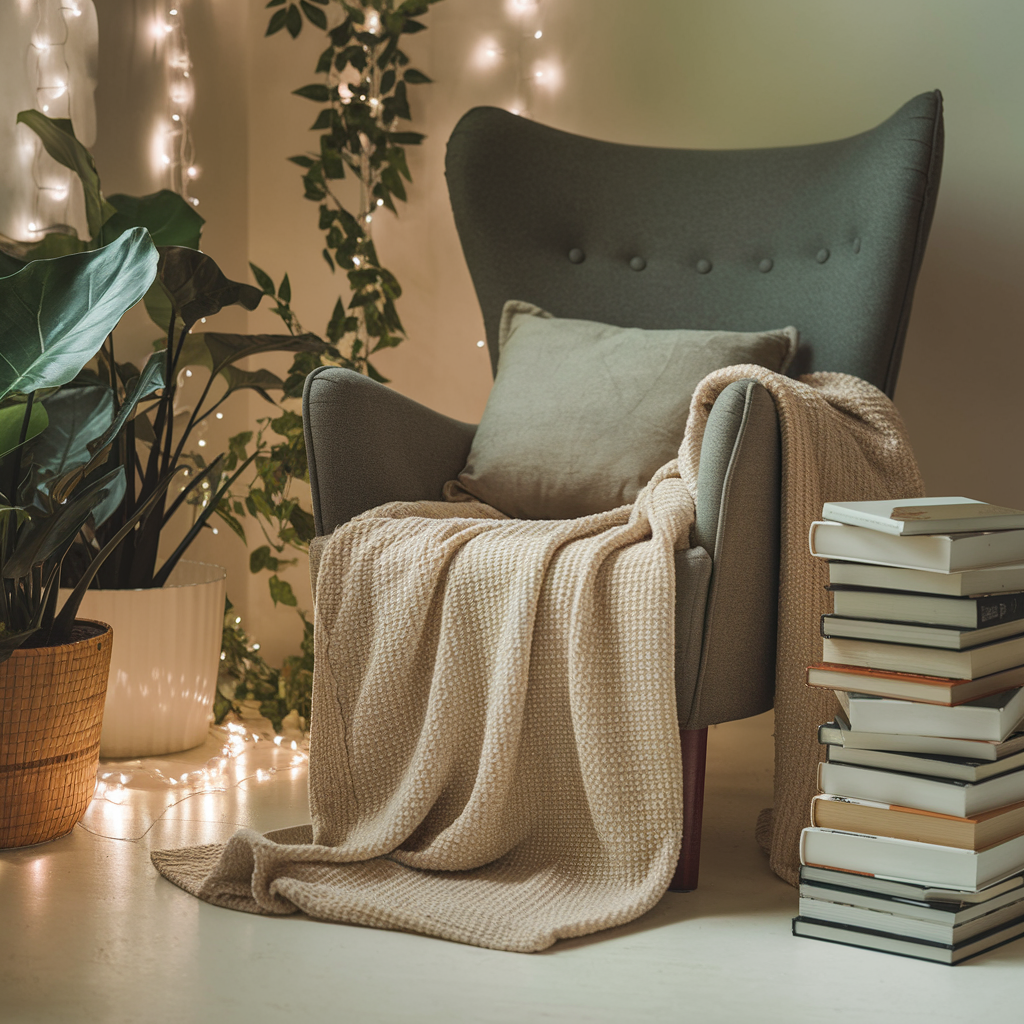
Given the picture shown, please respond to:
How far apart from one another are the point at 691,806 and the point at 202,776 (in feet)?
2.79

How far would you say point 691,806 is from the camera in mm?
1364

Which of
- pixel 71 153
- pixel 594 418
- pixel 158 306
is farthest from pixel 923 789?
pixel 71 153

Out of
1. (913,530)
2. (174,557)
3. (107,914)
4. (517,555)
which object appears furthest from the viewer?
(174,557)

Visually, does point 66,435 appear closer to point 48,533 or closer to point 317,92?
point 48,533

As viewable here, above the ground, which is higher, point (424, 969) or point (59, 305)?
point (59, 305)

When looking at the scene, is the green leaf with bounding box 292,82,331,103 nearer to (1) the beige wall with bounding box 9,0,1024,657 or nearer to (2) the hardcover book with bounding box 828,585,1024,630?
(1) the beige wall with bounding box 9,0,1024,657

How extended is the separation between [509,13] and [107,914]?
2.02 metres

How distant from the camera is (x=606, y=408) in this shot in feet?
5.81

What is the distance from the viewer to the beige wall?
7.20 feet

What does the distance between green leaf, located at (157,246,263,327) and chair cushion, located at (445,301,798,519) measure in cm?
44

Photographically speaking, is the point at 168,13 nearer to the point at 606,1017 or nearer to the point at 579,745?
the point at 579,745

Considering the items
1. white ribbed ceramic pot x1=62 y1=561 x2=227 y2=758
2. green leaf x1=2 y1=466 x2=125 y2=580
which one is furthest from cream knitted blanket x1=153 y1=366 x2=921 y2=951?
white ribbed ceramic pot x1=62 y1=561 x2=227 y2=758

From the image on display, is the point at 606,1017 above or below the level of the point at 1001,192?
below

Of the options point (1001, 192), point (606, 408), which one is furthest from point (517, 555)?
point (1001, 192)
